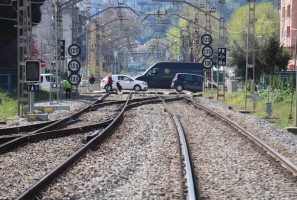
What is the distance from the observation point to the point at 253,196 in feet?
27.8

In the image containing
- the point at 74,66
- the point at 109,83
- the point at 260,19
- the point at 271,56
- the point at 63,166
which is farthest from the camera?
the point at 260,19

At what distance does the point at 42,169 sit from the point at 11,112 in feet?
52.1

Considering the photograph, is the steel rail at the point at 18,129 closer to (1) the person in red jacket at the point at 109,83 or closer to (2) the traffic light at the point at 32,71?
(2) the traffic light at the point at 32,71

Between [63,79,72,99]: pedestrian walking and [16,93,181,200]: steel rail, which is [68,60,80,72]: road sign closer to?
[63,79,72,99]: pedestrian walking

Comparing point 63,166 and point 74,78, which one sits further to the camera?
point 74,78

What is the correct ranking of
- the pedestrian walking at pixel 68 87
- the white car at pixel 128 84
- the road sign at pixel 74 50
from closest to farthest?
the road sign at pixel 74 50
the pedestrian walking at pixel 68 87
the white car at pixel 128 84

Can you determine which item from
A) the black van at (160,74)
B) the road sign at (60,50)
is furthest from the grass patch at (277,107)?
the black van at (160,74)

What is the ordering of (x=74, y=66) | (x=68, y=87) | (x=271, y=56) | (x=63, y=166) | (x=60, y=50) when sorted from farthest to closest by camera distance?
(x=271, y=56), (x=68, y=87), (x=60, y=50), (x=74, y=66), (x=63, y=166)

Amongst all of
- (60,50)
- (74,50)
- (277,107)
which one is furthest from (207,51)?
(277,107)

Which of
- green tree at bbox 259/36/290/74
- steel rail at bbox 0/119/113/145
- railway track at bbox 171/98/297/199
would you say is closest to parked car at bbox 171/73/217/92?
green tree at bbox 259/36/290/74

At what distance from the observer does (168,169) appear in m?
10.8

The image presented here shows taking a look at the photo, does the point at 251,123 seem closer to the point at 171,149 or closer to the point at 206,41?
the point at 171,149

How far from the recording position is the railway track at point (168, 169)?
8.72 m

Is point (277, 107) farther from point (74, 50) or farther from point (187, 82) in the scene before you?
point (187, 82)
